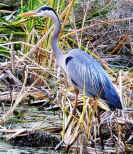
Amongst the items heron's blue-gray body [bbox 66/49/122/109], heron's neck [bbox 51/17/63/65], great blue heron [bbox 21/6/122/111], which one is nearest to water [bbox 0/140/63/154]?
great blue heron [bbox 21/6/122/111]

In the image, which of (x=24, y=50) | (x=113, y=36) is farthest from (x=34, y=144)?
(x=113, y=36)

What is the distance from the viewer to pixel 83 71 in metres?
5.70

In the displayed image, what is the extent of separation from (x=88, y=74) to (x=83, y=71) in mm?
78

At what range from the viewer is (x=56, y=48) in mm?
→ 5789

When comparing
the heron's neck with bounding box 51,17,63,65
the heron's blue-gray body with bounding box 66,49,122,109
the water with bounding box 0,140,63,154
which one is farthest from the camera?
the heron's neck with bounding box 51,17,63,65

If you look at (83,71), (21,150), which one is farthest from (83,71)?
(21,150)

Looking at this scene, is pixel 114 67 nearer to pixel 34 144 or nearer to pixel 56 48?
pixel 56 48

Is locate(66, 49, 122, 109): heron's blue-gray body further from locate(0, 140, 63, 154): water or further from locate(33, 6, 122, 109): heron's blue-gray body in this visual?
locate(0, 140, 63, 154): water

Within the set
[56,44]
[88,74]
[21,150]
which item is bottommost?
[21,150]

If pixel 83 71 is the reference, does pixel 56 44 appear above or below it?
above

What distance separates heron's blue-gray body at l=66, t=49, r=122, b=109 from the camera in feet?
17.8

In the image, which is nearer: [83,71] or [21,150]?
[21,150]

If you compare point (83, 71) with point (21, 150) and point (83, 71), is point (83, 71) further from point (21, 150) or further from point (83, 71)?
point (21, 150)

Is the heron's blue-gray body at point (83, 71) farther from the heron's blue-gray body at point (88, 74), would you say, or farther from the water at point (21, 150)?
the water at point (21, 150)
